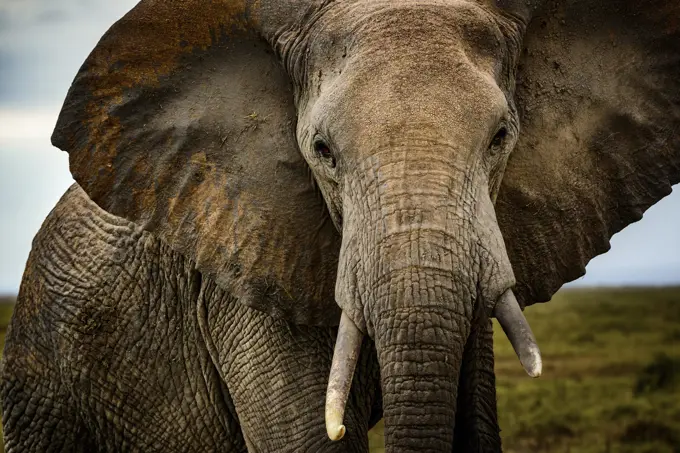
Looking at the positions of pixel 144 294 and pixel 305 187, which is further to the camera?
pixel 144 294

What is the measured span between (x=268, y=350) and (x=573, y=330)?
18.2 metres

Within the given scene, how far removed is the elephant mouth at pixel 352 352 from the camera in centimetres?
454

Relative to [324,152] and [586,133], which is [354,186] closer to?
[324,152]

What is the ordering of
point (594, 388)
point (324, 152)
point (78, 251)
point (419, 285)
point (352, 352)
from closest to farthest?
1. point (419, 285)
2. point (352, 352)
3. point (324, 152)
4. point (78, 251)
5. point (594, 388)

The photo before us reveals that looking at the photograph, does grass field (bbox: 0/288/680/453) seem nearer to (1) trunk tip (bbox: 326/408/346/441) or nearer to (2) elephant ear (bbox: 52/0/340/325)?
(2) elephant ear (bbox: 52/0/340/325)

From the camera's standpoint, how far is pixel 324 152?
16.5 ft

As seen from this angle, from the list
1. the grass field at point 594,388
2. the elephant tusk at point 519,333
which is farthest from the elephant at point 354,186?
the grass field at point 594,388

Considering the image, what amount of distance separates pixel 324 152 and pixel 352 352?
2.29ft

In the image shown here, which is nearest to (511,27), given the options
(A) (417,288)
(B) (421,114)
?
(B) (421,114)

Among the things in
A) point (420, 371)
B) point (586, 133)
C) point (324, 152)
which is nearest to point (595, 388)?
point (586, 133)

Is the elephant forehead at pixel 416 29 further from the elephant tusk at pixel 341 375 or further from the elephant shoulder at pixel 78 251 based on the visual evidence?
the elephant shoulder at pixel 78 251

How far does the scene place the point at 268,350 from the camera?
5.74 m

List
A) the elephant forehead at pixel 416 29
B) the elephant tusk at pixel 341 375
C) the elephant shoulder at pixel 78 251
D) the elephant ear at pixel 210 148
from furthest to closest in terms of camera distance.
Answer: the elephant shoulder at pixel 78 251 → the elephant ear at pixel 210 148 → the elephant forehead at pixel 416 29 → the elephant tusk at pixel 341 375

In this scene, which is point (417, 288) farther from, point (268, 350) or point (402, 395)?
point (268, 350)
